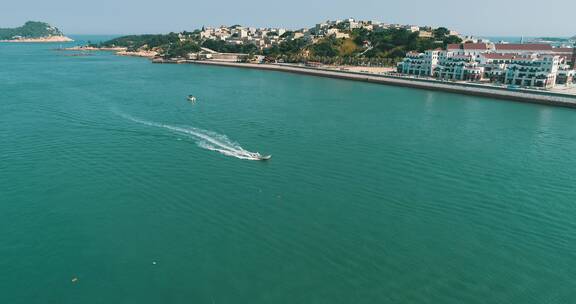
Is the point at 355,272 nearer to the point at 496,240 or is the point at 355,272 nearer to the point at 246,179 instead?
the point at 496,240

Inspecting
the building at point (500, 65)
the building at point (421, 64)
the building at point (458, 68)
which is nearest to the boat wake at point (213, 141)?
the building at point (500, 65)

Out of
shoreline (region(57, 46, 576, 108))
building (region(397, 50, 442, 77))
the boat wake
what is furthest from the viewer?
building (region(397, 50, 442, 77))

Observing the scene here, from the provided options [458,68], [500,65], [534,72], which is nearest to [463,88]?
[534,72]

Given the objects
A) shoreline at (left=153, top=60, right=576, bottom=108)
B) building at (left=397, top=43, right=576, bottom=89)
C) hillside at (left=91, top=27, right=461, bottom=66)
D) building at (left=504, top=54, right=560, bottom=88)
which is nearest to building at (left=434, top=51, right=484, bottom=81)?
building at (left=397, top=43, right=576, bottom=89)

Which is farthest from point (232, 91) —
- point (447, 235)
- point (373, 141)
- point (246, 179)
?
point (447, 235)

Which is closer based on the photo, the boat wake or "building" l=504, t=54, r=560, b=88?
the boat wake

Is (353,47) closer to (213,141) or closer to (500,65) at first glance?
(500,65)

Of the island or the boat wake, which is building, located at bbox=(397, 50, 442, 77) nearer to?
the island
